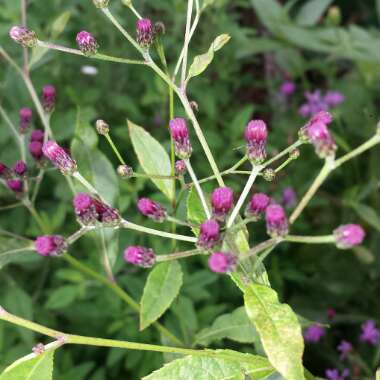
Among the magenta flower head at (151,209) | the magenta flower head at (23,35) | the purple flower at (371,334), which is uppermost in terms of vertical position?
the magenta flower head at (23,35)

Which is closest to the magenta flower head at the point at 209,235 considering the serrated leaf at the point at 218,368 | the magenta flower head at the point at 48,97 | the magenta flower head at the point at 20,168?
the serrated leaf at the point at 218,368

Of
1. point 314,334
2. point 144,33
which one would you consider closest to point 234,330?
point 144,33

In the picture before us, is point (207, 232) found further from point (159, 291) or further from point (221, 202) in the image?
point (159, 291)

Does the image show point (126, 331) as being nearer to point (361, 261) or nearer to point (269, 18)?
point (361, 261)

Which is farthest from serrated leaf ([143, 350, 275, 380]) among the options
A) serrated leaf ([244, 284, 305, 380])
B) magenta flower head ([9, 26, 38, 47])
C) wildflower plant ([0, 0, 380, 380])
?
magenta flower head ([9, 26, 38, 47])

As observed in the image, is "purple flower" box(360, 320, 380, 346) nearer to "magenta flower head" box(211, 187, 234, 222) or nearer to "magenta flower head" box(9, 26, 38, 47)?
"magenta flower head" box(211, 187, 234, 222)

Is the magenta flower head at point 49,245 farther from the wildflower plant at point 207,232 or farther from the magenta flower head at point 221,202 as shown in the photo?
the magenta flower head at point 221,202
